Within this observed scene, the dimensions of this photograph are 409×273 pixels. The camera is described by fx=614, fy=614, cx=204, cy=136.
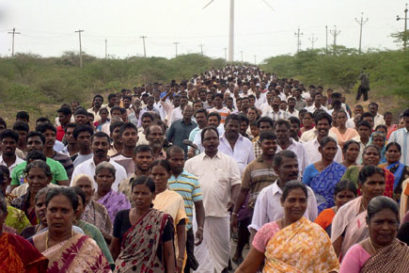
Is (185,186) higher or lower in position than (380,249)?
lower

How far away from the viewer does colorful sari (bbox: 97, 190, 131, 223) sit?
5.48 m

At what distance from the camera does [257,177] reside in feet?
21.7

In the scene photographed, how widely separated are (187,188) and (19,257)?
2.55 meters

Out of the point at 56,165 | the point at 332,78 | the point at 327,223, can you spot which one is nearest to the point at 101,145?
the point at 56,165

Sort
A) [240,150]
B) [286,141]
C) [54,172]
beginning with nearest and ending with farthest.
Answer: [54,172] < [286,141] < [240,150]

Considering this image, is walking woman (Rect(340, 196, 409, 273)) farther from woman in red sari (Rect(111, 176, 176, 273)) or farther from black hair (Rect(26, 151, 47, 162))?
black hair (Rect(26, 151, 47, 162))

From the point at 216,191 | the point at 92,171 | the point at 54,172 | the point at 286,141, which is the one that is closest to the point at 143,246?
the point at 54,172

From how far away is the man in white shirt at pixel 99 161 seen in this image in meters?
6.52

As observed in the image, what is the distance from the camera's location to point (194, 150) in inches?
344

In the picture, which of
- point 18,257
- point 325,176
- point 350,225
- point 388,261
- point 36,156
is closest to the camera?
point 388,261

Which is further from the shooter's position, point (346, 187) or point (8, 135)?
point (8, 135)

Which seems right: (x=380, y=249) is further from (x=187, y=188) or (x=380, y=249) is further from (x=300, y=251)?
(x=187, y=188)

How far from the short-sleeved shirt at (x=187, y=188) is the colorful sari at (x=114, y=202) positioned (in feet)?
2.09

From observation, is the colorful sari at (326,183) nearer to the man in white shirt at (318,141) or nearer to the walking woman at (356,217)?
the walking woman at (356,217)
